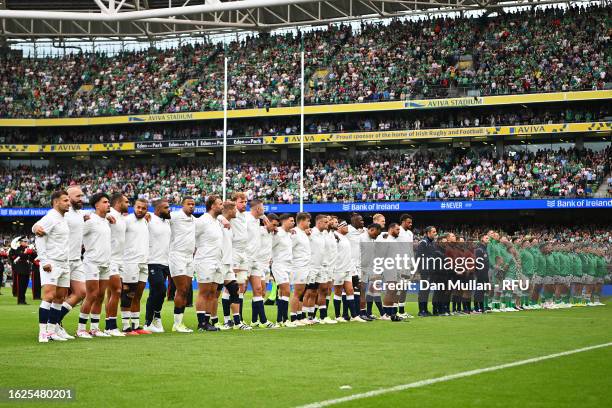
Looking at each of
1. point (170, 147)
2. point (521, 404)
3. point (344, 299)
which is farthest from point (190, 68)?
point (521, 404)

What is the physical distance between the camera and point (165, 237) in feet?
52.4

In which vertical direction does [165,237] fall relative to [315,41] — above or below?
below

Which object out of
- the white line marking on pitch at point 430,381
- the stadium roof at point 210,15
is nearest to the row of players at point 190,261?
the white line marking on pitch at point 430,381

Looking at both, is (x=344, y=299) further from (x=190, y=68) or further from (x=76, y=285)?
(x=190, y=68)

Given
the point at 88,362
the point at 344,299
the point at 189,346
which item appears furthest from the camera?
the point at 344,299

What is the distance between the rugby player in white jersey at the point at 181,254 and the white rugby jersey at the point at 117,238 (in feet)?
3.38

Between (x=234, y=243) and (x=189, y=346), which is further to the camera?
(x=234, y=243)

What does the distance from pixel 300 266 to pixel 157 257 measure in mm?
3609

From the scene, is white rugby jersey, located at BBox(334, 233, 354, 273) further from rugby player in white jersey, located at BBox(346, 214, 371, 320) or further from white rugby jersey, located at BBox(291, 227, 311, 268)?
white rugby jersey, located at BBox(291, 227, 311, 268)

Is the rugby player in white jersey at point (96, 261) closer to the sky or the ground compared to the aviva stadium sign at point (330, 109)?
closer to the ground

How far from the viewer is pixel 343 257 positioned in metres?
20.0

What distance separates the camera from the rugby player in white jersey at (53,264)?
1354 centimetres

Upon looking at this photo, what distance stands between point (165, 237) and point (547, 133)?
41.7 m

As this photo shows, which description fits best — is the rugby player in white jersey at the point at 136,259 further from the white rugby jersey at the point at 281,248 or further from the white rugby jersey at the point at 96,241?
the white rugby jersey at the point at 281,248
